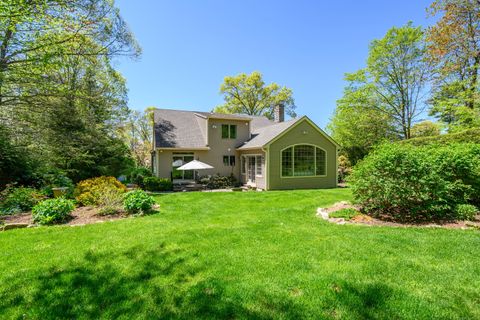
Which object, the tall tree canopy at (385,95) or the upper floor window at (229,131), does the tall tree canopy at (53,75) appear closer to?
the upper floor window at (229,131)

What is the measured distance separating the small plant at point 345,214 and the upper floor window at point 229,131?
1162 cm

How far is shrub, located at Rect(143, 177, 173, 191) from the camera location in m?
14.3

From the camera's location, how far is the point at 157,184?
14.5 meters

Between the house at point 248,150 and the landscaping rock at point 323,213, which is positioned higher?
the house at point 248,150

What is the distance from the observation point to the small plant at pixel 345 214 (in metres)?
6.60

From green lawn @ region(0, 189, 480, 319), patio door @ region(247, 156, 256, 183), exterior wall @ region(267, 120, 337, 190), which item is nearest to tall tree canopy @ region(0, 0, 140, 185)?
green lawn @ region(0, 189, 480, 319)

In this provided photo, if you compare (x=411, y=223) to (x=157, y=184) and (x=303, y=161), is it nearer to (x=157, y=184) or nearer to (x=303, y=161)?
(x=303, y=161)

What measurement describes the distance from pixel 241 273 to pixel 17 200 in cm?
897

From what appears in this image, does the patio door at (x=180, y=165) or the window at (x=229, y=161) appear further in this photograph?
the window at (x=229, y=161)

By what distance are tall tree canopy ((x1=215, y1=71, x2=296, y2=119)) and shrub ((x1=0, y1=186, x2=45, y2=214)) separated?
27538 mm

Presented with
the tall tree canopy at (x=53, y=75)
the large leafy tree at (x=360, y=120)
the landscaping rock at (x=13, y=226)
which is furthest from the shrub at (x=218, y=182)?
the large leafy tree at (x=360, y=120)

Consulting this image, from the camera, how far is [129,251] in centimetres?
440

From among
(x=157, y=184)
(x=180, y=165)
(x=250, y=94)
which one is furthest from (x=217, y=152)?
(x=250, y=94)

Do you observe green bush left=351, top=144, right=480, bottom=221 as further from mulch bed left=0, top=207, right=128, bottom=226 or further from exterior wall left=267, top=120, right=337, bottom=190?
mulch bed left=0, top=207, right=128, bottom=226
